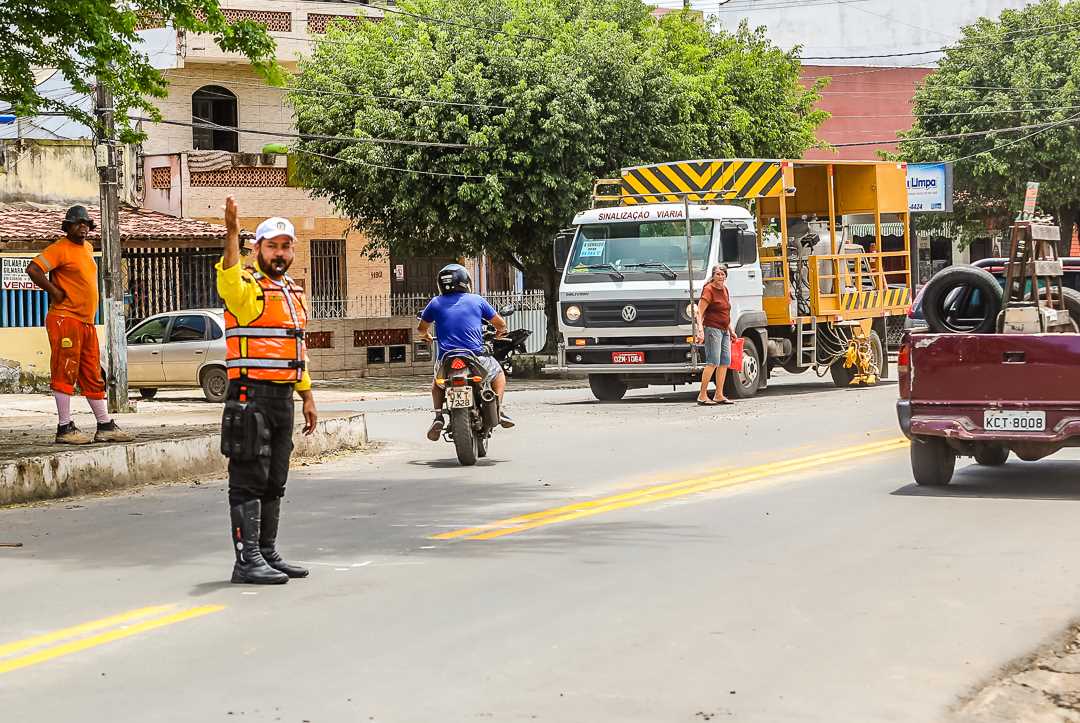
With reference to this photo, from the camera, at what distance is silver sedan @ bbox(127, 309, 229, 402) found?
85.0 feet

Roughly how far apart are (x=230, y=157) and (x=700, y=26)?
11461mm

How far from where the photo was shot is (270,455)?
819cm

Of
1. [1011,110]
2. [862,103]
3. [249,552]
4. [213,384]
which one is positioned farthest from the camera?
[862,103]

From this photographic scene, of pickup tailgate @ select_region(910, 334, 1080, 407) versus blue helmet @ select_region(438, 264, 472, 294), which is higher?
blue helmet @ select_region(438, 264, 472, 294)

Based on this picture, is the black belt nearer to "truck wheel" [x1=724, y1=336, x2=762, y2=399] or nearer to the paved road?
the paved road

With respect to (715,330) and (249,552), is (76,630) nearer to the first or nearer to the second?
(249,552)

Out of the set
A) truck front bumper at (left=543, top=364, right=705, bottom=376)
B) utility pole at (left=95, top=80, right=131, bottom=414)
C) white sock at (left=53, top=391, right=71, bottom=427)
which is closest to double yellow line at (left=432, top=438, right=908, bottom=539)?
white sock at (left=53, top=391, right=71, bottom=427)

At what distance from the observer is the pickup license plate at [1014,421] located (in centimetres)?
1123

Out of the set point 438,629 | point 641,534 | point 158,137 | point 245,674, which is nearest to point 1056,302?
point 641,534

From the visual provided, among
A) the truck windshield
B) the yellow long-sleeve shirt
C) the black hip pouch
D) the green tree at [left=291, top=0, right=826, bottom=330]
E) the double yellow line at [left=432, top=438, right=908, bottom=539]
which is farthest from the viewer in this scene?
the green tree at [left=291, top=0, right=826, bottom=330]

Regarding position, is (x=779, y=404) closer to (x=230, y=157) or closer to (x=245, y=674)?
(x=245, y=674)

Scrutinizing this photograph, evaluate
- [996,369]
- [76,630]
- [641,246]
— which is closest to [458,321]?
[996,369]

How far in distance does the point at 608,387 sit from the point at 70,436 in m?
10.2

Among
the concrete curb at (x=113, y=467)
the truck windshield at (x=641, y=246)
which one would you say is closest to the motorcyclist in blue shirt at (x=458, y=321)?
the concrete curb at (x=113, y=467)
